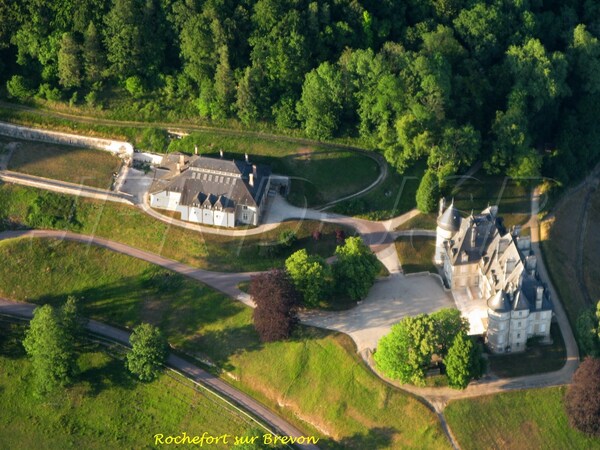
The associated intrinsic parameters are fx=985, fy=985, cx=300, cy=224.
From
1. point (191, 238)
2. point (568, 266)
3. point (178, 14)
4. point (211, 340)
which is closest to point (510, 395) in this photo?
Answer: point (568, 266)

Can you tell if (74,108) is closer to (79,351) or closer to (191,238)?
(191,238)

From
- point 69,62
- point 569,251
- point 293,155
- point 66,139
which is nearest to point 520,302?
point 569,251

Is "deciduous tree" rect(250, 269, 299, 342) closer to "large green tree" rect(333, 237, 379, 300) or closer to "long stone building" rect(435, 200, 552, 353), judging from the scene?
"large green tree" rect(333, 237, 379, 300)

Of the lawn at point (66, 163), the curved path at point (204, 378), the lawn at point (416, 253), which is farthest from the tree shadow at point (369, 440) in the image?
the lawn at point (66, 163)

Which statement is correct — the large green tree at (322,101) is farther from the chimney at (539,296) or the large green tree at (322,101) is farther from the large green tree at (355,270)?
the chimney at (539,296)

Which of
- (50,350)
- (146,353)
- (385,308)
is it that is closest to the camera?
(50,350)

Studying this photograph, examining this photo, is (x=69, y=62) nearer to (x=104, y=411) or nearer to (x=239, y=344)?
(x=239, y=344)

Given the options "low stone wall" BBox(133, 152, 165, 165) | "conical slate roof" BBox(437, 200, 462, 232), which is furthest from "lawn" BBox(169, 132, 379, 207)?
"conical slate roof" BBox(437, 200, 462, 232)
